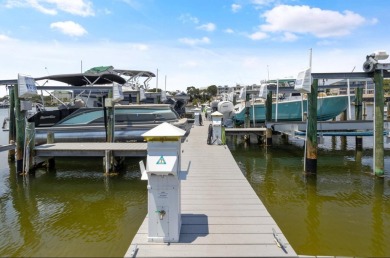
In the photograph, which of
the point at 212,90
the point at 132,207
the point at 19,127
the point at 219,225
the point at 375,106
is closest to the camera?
the point at 219,225

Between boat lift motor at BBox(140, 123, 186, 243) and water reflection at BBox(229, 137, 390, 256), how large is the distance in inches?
125

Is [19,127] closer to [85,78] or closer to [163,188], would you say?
[85,78]

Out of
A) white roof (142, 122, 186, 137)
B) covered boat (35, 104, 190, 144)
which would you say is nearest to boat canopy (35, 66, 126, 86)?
covered boat (35, 104, 190, 144)

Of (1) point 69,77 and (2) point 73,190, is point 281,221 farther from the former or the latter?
(1) point 69,77

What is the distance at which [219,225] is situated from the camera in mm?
5199

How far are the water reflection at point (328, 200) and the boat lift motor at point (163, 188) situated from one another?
3.16m

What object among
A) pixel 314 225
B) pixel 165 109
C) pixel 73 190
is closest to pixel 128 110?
pixel 165 109

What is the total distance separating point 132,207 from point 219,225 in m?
4.55

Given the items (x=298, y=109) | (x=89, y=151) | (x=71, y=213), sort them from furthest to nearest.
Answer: (x=298, y=109), (x=89, y=151), (x=71, y=213)

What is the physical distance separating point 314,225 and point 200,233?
3.95 metres

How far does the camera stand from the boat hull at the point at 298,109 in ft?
88.9

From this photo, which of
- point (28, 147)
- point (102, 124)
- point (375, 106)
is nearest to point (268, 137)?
point (375, 106)

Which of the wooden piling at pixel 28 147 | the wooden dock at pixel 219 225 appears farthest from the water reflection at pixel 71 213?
the wooden dock at pixel 219 225

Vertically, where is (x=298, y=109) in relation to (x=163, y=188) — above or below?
above
